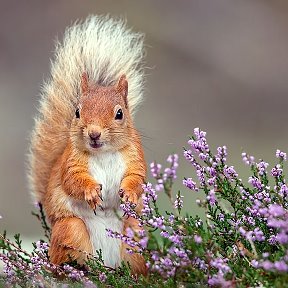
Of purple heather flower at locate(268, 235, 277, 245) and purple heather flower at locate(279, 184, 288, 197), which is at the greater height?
purple heather flower at locate(279, 184, 288, 197)

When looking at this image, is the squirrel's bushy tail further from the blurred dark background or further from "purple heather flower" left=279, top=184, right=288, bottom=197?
the blurred dark background

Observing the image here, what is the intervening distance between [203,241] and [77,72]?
139 cm

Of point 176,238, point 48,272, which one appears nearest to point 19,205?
point 48,272

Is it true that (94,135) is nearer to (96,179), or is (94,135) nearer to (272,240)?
(96,179)

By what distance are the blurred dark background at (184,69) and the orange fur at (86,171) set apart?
4075 mm

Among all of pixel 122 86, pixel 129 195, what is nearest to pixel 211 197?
pixel 129 195

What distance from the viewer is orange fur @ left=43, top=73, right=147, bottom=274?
295cm

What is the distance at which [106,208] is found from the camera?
3.02 m

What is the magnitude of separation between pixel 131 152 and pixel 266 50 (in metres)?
6.59

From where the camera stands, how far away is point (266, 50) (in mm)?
9445

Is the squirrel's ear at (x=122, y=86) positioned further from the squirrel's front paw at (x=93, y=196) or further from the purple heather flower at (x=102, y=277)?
the purple heather flower at (x=102, y=277)

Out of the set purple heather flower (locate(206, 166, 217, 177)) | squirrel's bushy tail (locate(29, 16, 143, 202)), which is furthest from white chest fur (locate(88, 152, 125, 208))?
purple heather flower (locate(206, 166, 217, 177))

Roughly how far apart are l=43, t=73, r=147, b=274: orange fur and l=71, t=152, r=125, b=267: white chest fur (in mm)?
19

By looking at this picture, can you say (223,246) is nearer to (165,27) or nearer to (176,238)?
(176,238)
